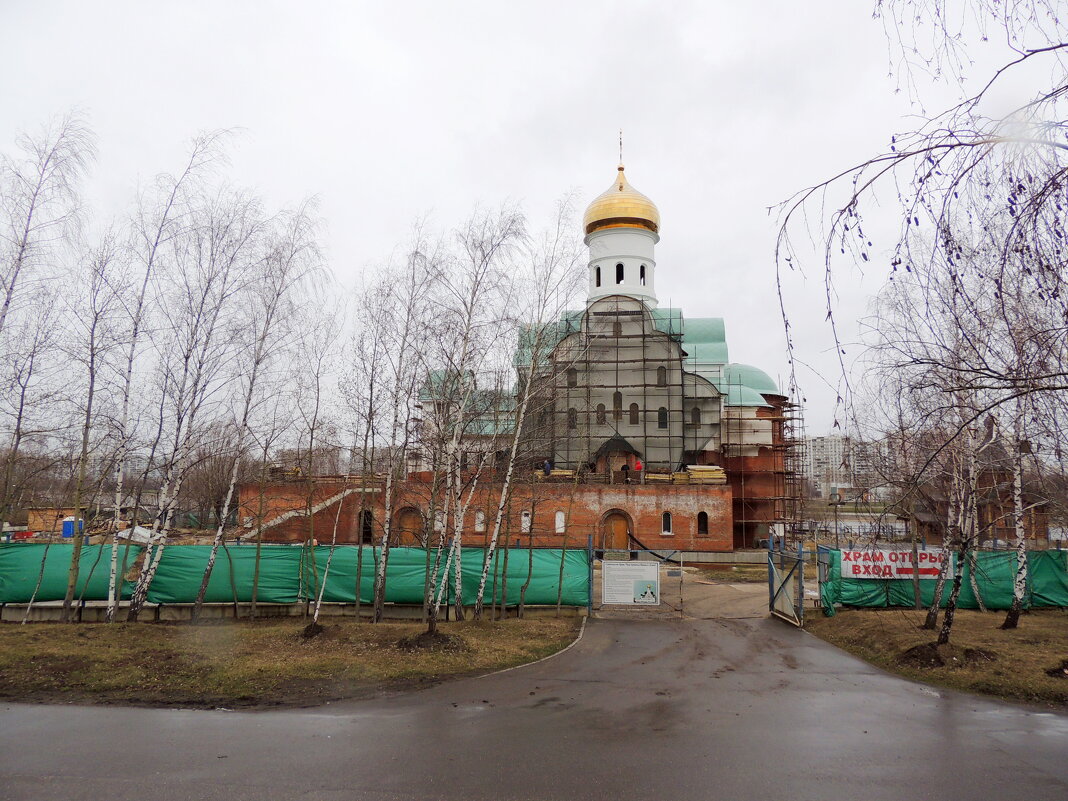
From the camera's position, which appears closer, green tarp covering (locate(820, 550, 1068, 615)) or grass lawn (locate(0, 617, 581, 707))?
grass lawn (locate(0, 617, 581, 707))

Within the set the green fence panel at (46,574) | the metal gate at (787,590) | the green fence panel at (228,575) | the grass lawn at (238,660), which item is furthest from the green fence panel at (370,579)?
the metal gate at (787,590)

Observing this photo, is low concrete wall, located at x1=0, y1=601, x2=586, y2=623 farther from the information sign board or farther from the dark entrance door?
the dark entrance door

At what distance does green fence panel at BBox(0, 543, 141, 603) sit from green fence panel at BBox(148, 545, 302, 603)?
864mm

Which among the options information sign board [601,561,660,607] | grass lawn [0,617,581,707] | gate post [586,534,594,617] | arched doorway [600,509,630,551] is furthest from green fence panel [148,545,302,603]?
arched doorway [600,509,630,551]

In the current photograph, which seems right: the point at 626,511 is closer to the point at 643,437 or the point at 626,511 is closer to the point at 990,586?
the point at 643,437

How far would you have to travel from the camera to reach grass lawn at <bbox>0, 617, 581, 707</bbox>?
9.66 m

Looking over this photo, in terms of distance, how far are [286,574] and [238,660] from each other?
4766 millimetres

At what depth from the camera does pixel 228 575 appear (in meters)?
15.7

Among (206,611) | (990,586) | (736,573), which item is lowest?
(206,611)

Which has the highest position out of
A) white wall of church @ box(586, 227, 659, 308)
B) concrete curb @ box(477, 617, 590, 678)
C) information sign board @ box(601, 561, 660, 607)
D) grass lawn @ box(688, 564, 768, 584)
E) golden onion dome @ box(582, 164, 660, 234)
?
golden onion dome @ box(582, 164, 660, 234)

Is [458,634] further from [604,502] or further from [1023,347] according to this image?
[604,502]

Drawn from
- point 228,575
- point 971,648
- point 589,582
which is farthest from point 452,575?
point 971,648

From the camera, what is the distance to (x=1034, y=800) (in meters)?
6.37

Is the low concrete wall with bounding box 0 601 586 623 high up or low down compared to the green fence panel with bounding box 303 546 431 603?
down
